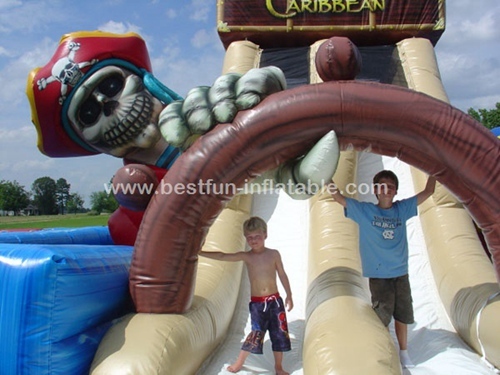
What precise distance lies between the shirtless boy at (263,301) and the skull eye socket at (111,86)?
1.16 meters

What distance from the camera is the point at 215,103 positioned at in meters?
2.16

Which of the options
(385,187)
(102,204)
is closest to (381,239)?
(385,187)

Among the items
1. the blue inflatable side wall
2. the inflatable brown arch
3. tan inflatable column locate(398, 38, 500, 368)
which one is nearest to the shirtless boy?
the inflatable brown arch

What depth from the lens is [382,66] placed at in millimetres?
4961

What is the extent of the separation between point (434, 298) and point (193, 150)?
1.75 metres

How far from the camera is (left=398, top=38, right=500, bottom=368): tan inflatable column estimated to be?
220 centimetres

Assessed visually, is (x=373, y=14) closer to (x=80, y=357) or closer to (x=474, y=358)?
(x=474, y=358)

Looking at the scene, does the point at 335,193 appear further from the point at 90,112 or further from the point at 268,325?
the point at 90,112

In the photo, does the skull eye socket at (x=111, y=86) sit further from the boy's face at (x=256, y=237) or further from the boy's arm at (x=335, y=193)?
the boy's arm at (x=335, y=193)

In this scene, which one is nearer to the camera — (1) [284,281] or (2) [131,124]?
(1) [284,281]

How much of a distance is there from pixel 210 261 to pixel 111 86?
1.18m

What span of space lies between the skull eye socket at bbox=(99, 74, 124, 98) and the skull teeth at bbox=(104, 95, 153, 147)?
0.13m

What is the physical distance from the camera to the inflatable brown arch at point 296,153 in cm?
207

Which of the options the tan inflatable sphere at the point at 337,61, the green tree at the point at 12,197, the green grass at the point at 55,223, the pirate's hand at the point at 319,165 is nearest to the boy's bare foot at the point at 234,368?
the pirate's hand at the point at 319,165
